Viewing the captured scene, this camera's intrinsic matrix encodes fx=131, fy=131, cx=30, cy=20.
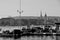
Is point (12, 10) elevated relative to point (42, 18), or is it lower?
elevated

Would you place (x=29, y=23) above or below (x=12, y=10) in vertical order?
below

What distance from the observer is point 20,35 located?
478 centimetres

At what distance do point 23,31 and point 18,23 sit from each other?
1.14 ft

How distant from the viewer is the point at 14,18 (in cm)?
478

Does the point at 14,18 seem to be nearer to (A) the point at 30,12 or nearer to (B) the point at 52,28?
(A) the point at 30,12

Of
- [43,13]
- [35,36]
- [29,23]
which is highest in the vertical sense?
[43,13]

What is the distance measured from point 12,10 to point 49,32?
1577mm

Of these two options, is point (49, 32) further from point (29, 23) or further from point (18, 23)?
point (18, 23)

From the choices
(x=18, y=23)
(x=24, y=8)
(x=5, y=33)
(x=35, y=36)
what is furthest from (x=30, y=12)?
(x=5, y=33)

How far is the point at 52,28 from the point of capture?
4801 millimetres

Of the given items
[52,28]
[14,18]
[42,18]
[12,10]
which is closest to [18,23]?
[14,18]

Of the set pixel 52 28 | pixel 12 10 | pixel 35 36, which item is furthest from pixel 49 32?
pixel 12 10

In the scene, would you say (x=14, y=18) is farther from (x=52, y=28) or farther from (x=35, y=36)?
(x=52, y=28)

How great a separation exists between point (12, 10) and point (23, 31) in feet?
2.84
